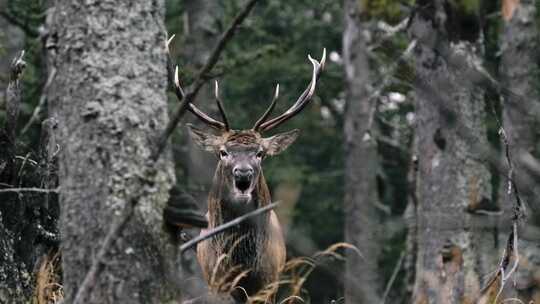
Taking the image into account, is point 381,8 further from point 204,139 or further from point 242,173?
point 204,139

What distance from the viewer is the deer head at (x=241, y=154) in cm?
768

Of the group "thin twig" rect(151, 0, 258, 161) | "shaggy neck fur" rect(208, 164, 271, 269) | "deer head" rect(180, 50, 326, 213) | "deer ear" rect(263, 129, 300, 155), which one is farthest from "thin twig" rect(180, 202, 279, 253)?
"deer ear" rect(263, 129, 300, 155)

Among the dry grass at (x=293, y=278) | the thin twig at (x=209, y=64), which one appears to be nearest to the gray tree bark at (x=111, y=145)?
the thin twig at (x=209, y=64)

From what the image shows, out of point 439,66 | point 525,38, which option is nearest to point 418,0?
point 439,66

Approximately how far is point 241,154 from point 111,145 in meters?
4.39

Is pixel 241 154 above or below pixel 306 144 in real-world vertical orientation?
above

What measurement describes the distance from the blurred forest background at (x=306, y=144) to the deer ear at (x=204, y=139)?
25 cm

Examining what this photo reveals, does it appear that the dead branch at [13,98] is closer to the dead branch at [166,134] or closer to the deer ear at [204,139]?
the dead branch at [166,134]

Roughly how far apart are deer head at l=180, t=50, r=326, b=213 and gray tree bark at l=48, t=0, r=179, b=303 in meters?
3.91

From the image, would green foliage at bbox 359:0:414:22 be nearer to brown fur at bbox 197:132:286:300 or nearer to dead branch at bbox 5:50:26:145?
dead branch at bbox 5:50:26:145

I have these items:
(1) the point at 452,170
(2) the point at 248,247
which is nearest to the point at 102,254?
(2) the point at 248,247

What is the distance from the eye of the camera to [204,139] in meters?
8.75

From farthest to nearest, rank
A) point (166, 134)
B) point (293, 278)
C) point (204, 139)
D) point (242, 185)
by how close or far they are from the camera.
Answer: point (204, 139) → point (242, 185) → point (293, 278) → point (166, 134)

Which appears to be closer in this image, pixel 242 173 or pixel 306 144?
pixel 242 173
